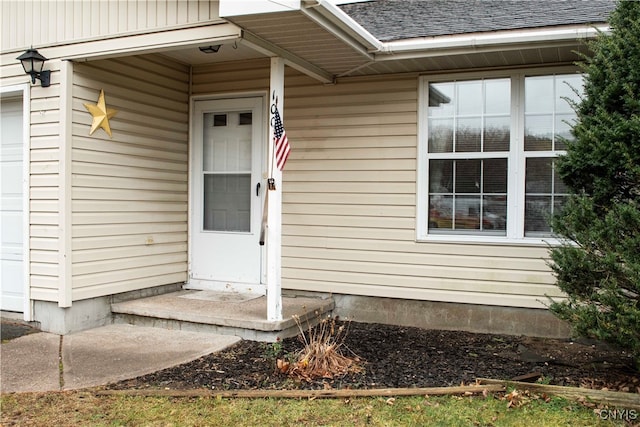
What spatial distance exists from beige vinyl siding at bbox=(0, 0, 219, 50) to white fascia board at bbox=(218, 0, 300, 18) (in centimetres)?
55

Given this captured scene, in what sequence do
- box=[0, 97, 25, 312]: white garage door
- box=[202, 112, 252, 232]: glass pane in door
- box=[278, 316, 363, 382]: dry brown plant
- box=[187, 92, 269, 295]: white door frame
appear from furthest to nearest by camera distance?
1. box=[202, 112, 252, 232]: glass pane in door
2. box=[187, 92, 269, 295]: white door frame
3. box=[0, 97, 25, 312]: white garage door
4. box=[278, 316, 363, 382]: dry brown plant

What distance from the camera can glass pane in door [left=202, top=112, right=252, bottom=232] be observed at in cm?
669

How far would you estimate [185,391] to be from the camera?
153 inches

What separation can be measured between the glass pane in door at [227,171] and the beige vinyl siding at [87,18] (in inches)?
71.2

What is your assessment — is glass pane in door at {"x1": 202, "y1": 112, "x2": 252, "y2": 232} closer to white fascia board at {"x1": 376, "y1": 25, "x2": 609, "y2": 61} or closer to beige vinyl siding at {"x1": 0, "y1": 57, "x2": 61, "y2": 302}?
beige vinyl siding at {"x1": 0, "y1": 57, "x2": 61, "y2": 302}

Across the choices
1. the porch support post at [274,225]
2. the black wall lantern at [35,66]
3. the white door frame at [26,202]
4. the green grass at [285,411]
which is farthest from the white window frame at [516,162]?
the white door frame at [26,202]

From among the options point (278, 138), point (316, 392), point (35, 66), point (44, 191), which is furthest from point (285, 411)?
point (35, 66)

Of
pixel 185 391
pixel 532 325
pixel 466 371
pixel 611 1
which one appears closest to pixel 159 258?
pixel 185 391

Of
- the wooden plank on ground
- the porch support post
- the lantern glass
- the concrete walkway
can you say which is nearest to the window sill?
the porch support post

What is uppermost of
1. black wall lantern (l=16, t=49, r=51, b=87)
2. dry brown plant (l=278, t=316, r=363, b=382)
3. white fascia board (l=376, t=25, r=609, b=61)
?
white fascia board (l=376, t=25, r=609, b=61)

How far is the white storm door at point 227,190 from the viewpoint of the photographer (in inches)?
259

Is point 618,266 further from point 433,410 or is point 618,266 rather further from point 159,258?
point 159,258

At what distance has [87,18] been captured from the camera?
5.46 metres

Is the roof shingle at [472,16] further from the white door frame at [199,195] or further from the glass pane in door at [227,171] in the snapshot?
the glass pane in door at [227,171]
